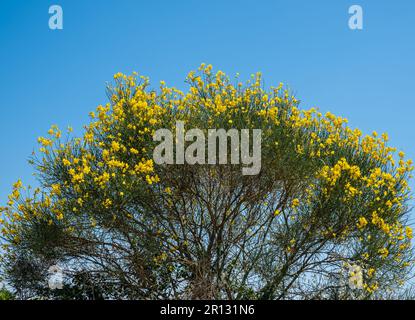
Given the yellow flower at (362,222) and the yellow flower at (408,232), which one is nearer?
the yellow flower at (362,222)

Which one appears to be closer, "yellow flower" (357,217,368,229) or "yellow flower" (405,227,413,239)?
"yellow flower" (357,217,368,229)

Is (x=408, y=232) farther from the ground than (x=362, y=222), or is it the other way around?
(x=362, y=222)

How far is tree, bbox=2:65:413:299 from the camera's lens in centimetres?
1348

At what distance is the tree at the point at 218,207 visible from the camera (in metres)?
13.5

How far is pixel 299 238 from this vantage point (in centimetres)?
1410

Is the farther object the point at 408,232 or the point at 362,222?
the point at 408,232

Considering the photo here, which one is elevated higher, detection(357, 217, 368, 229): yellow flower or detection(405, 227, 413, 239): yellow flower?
detection(357, 217, 368, 229): yellow flower

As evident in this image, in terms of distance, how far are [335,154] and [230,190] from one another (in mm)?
2820

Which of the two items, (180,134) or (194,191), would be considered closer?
(180,134)

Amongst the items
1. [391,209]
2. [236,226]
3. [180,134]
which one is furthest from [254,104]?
[391,209]

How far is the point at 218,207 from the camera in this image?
14.6 meters

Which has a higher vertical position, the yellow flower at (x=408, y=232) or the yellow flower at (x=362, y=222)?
the yellow flower at (x=362, y=222)
